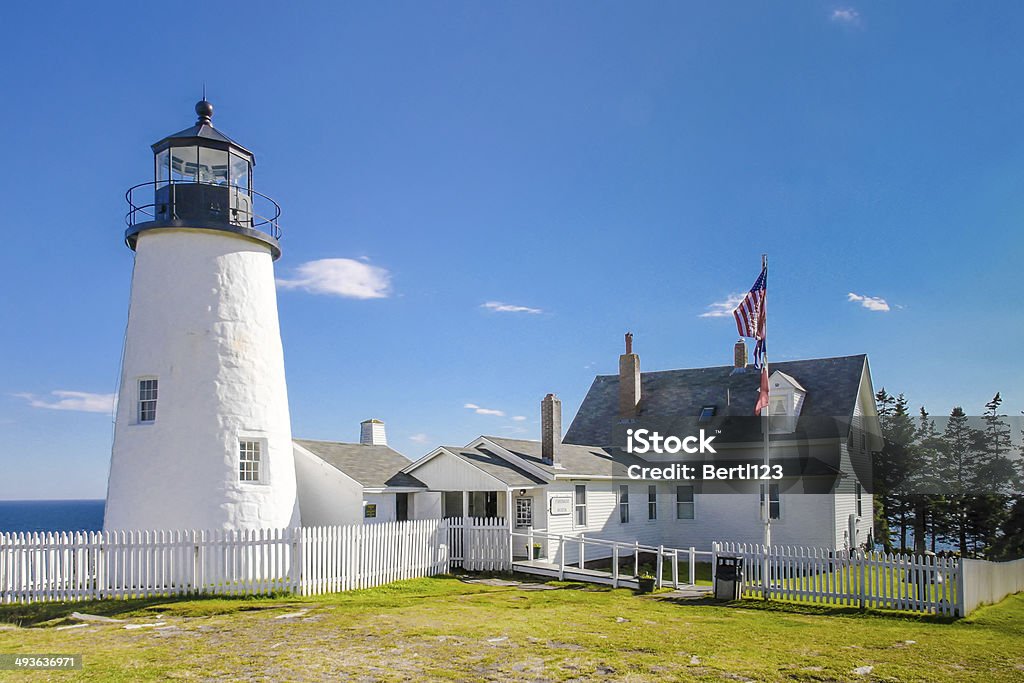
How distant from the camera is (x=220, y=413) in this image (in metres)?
20.3

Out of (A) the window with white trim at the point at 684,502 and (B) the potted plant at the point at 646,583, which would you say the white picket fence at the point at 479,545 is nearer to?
(B) the potted plant at the point at 646,583

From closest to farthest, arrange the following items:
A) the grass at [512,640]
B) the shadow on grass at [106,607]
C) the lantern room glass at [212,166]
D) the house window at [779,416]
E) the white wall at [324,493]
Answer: the grass at [512,640] → the shadow on grass at [106,607] → the lantern room glass at [212,166] → the white wall at [324,493] → the house window at [779,416]

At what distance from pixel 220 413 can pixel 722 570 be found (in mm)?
12514

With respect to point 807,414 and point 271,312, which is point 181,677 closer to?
point 271,312

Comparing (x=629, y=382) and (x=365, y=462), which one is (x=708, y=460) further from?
(x=365, y=462)

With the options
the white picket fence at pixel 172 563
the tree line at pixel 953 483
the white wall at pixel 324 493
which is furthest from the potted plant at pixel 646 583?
the tree line at pixel 953 483

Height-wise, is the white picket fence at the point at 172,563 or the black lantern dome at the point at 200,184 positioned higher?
the black lantern dome at the point at 200,184

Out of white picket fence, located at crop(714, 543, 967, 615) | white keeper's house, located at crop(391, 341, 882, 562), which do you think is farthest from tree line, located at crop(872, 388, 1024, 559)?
white picket fence, located at crop(714, 543, 967, 615)

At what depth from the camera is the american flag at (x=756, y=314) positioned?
23031 mm

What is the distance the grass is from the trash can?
54cm

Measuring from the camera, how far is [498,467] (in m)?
25.8

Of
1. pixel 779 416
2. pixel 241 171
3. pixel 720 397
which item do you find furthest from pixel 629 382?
pixel 241 171

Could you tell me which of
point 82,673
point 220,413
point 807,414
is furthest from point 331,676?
point 807,414

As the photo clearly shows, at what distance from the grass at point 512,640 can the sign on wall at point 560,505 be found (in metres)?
7.36
